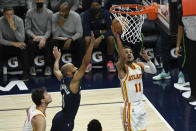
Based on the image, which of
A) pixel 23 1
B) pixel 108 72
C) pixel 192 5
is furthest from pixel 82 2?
pixel 192 5

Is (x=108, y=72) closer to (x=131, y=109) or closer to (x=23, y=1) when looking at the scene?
(x=23, y=1)

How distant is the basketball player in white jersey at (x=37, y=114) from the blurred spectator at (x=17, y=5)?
5903 millimetres

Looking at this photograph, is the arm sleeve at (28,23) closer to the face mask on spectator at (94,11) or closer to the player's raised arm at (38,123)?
the face mask on spectator at (94,11)

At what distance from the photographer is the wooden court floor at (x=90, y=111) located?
5.80 metres

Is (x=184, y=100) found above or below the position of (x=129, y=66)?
below

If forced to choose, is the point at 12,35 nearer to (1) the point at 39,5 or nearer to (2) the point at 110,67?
(1) the point at 39,5

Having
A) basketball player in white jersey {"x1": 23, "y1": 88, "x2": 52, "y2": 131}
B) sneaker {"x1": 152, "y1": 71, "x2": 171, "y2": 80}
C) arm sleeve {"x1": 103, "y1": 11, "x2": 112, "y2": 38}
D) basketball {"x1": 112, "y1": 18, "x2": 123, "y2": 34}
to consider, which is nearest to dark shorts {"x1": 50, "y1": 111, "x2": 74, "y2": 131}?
basketball player in white jersey {"x1": 23, "y1": 88, "x2": 52, "y2": 131}

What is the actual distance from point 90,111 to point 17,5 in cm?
450

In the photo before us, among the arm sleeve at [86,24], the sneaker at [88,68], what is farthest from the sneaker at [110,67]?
the arm sleeve at [86,24]

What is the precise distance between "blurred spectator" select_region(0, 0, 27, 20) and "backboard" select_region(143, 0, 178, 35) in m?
3.56

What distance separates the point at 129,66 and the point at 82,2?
18.0 ft

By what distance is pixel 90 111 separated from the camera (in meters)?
6.40

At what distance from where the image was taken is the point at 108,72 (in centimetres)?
888

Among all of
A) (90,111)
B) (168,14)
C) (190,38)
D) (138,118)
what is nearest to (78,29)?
(90,111)
